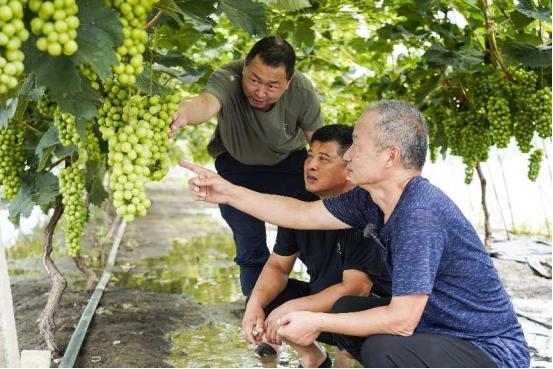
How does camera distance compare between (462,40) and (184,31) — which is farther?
(462,40)

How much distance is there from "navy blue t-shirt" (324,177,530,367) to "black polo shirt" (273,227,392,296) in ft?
1.93

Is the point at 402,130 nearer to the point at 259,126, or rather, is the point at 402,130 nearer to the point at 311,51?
the point at 259,126

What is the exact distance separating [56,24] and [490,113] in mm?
3664

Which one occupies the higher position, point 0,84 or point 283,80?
point 0,84

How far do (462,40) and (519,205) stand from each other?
6919mm

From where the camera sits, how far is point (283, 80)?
10.8ft

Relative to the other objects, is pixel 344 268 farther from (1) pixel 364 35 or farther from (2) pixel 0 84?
(1) pixel 364 35

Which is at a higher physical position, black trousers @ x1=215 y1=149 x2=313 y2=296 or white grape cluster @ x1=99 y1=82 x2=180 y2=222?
white grape cluster @ x1=99 y1=82 x2=180 y2=222

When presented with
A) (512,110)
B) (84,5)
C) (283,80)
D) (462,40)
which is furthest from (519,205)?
(84,5)

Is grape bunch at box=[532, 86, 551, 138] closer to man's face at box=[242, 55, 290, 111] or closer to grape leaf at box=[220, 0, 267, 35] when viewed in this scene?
man's face at box=[242, 55, 290, 111]

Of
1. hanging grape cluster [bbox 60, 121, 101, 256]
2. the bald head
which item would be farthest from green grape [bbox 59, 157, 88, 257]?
the bald head

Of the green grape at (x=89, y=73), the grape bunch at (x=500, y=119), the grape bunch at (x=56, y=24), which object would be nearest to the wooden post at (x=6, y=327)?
the green grape at (x=89, y=73)

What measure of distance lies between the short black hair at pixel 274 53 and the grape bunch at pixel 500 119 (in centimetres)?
178

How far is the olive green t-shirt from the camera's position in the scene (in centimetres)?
357
